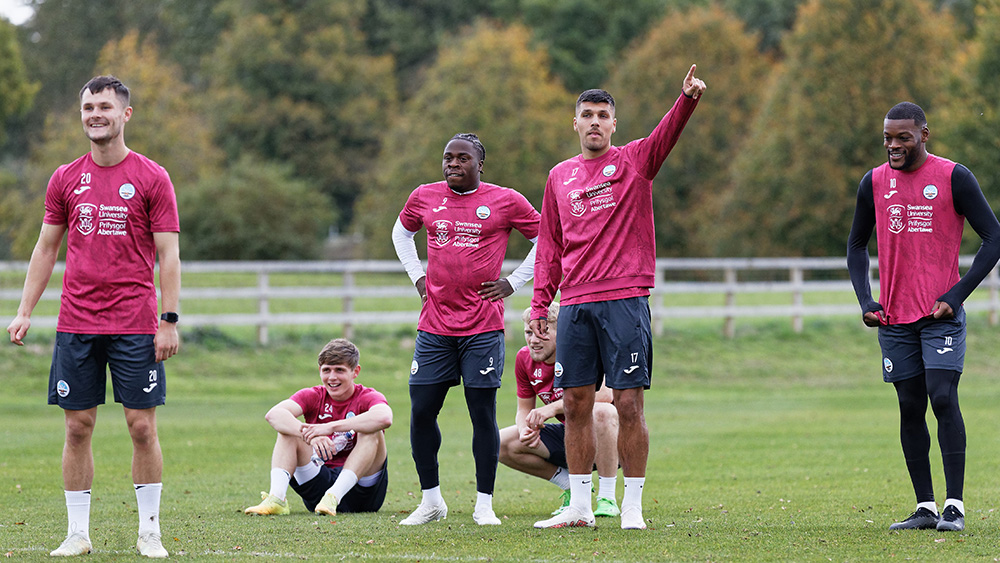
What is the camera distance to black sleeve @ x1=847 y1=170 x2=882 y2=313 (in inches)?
269

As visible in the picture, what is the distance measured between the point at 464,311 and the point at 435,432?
0.83 meters

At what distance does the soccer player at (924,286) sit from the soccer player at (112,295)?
3.81 meters

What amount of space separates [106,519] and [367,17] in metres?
52.2

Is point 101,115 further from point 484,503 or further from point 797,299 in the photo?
point 797,299

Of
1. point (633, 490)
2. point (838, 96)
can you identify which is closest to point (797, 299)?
point (838, 96)

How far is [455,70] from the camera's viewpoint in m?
42.4

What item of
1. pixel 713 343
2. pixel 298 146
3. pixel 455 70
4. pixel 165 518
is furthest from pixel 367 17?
pixel 165 518

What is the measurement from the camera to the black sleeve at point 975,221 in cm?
654

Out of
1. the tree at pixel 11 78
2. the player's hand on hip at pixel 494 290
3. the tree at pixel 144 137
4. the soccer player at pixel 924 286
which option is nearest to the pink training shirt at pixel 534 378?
the player's hand on hip at pixel 494 290

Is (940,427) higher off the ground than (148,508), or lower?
higher

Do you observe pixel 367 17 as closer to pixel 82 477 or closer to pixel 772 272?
pixel 772 272

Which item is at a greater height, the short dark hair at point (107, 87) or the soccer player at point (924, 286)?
the short dark hair at point (107, 87)

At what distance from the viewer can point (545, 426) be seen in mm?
8227

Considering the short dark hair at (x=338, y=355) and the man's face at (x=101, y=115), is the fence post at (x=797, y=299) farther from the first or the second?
the man's face at (x=101, y=115)
